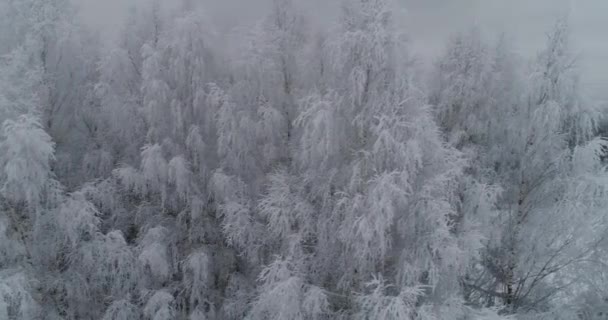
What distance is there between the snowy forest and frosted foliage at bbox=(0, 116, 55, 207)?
0.04 metres

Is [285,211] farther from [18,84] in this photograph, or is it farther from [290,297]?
[18,84]

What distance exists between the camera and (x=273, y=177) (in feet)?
27.4

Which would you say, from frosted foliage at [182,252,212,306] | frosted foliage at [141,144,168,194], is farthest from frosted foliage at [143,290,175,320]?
frosted foliage at [141,144,168,194]

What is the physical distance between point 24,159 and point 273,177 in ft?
15.7

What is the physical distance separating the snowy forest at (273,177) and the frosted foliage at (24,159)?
0.04 metres

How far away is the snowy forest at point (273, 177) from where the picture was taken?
22.8 feet

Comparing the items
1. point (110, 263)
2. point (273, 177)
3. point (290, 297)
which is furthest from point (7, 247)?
point (290, 297)

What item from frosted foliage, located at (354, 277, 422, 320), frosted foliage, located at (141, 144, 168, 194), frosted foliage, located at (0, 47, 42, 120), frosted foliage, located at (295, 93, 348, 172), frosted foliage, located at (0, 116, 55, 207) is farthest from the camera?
frosted foliage, located at (141, 144, 168, 194)

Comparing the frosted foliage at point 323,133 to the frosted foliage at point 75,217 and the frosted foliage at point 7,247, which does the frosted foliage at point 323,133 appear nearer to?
the frosted foliage at point 75,217

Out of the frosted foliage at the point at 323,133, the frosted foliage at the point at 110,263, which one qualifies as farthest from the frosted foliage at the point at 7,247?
the frosted foliage at the point at 323,133

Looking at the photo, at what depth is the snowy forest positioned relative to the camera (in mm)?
6957

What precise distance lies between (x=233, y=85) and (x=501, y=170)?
860 centimetres

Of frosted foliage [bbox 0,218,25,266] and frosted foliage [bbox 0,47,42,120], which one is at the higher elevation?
frosted foliage [bbox 0,47,42,120]

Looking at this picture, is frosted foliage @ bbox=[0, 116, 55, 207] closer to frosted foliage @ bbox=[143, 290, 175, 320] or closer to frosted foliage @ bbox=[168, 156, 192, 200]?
frosted foliage @ bbox=[168, 156, 192, 200]
